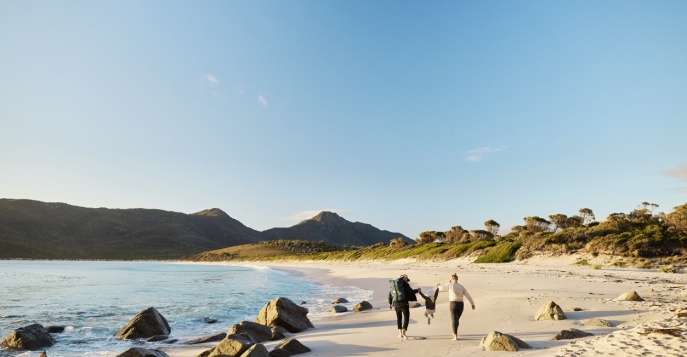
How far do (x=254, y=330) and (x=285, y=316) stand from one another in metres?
2.18

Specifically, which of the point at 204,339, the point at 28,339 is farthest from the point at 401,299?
the point at 28,339

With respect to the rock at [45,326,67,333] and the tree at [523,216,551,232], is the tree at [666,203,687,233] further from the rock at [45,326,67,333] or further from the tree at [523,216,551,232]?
the rock at [45,326,67,333]

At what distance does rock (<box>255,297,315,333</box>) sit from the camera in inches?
575

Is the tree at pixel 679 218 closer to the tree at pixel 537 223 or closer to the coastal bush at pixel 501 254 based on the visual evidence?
the coastal bush at pixel 501 254

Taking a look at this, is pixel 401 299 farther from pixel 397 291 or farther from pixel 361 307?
pixel 361 307

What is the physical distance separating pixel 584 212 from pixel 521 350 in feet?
283

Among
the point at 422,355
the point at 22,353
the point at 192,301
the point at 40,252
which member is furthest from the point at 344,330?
the point at 40,252

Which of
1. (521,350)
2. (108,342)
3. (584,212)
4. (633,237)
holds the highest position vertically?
(584,212)

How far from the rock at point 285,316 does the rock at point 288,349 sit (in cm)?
418

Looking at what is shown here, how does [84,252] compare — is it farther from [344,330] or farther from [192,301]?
[344,330]

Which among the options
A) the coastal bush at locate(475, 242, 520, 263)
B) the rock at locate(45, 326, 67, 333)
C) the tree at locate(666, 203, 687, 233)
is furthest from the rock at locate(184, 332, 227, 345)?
the tree at locate(666, 203, 687, 233)

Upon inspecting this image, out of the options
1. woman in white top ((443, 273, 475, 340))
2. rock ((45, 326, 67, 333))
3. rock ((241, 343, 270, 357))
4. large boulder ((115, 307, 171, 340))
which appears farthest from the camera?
rock ((45, 326, 67, 333))

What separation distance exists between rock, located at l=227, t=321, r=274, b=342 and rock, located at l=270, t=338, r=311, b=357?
2609mm

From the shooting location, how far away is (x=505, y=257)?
43.1m
